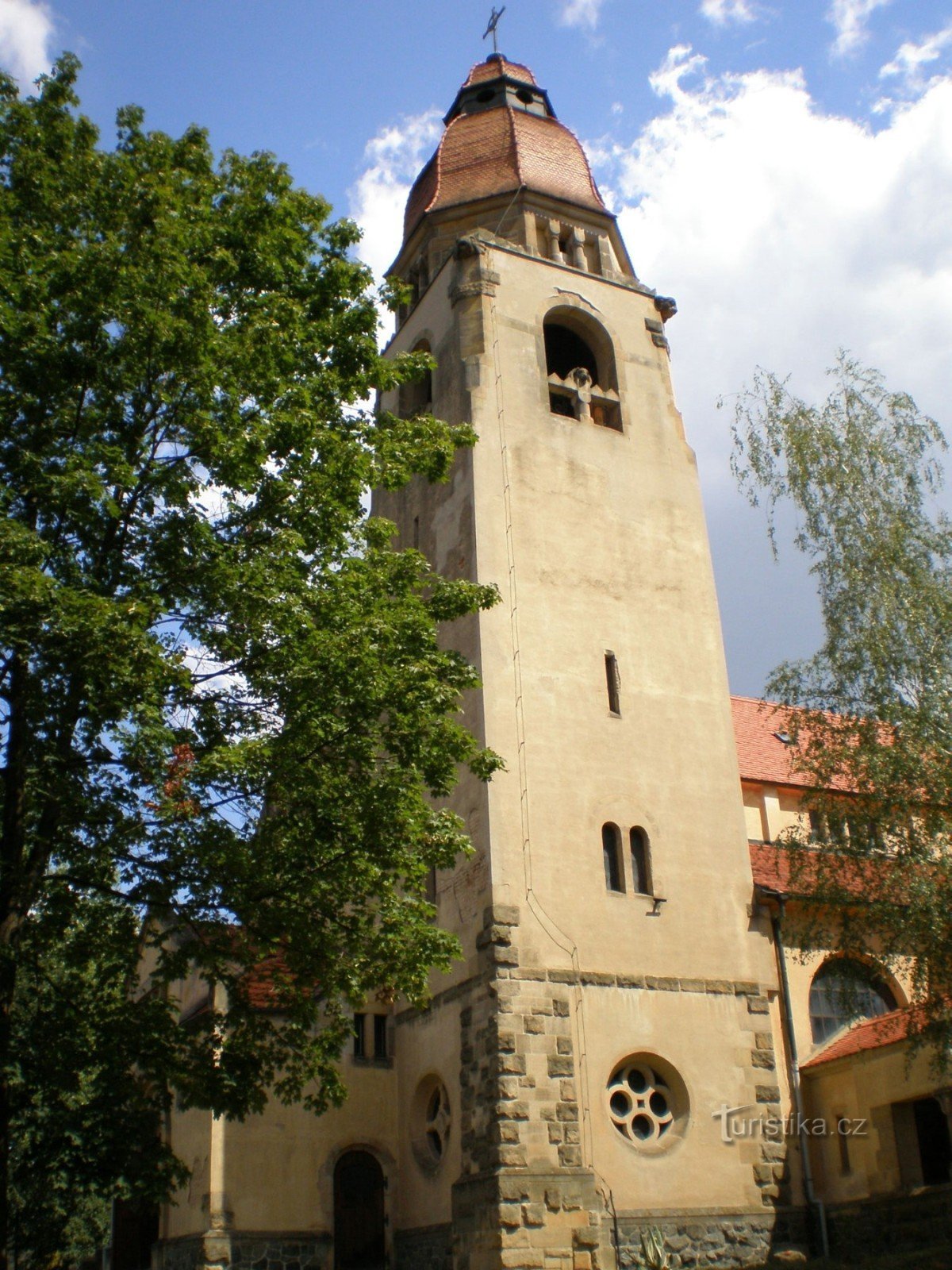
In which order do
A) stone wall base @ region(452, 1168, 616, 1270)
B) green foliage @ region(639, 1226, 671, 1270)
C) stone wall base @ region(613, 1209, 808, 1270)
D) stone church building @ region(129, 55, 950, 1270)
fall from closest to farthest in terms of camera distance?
stone wall base @ region(452, 1168, 616, 1270)
green foliage @ region(639, 1226, 671, 1270)
stone wall base @ region(613, 1209, 808, 1270)
stone church building @ region(129, 55, 950, 1270)

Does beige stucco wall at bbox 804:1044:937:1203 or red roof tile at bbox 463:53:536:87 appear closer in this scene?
beige stucco wall at bbox 804:1044:937:1203

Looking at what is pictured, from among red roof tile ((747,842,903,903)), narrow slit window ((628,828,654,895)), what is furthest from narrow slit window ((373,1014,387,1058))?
red roof tile ((747,842,903,903))

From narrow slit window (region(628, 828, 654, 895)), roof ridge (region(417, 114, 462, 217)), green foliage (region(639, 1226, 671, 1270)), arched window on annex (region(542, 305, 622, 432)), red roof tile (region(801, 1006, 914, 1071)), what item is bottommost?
green foliage (region(639, 1226, 671, 1270))

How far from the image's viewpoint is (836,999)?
1830cm

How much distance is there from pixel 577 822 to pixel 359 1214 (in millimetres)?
7148

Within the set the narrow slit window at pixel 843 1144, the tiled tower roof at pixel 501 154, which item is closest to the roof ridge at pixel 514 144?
the tiled tower roof at pixel 501 154

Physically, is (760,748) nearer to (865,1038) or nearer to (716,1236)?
(865,1038)

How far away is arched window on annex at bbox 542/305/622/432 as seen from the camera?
22.8 meters

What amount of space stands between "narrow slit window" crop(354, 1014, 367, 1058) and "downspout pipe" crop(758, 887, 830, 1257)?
22.5ft

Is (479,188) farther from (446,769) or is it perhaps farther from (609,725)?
(446,769)

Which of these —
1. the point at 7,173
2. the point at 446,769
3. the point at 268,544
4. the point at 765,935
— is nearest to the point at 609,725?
the point at 765,935

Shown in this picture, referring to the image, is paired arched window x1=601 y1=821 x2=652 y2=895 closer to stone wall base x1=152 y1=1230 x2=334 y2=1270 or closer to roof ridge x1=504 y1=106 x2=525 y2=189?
stone wall base x1=152 y1=1230 x2=334 y2=1270

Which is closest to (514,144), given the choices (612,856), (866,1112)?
(612,856)

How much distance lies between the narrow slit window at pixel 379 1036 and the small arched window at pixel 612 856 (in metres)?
4.84
